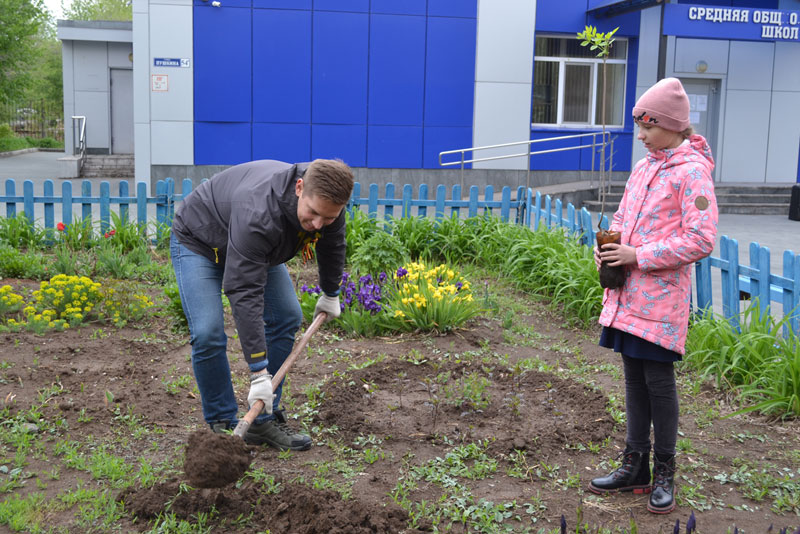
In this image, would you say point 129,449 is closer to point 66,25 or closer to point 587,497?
point 587,497

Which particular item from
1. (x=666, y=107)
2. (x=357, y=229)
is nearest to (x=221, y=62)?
(x=357, y=229)

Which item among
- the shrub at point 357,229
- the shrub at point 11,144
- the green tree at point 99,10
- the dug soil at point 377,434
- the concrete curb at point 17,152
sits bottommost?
the dug soil at point 377,434

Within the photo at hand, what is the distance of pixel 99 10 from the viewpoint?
129 ft

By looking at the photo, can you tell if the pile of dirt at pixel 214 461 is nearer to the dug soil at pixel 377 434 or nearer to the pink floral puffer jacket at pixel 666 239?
the dug soil at pixel 377 434

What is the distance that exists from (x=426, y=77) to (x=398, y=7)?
1505mm

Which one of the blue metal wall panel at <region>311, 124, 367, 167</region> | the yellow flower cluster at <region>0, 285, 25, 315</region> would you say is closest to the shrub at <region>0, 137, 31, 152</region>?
the blue metal wall panel at <region>311, 124, 367, 167</region>

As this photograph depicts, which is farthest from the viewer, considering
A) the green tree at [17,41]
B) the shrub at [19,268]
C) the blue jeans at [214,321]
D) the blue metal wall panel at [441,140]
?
the green tree at [17,41]

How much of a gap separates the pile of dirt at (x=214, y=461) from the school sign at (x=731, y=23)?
15005mm

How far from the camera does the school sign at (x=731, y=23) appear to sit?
615 inches

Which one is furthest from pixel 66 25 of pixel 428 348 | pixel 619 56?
pixel 428 348

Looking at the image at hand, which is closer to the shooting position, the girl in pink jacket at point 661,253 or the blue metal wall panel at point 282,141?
the girl in pink jacket at point 661,253

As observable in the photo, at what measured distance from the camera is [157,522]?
3.02m

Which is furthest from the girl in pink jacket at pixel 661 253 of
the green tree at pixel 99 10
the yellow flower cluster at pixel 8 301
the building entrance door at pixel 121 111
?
the green tree at pixel 99 10

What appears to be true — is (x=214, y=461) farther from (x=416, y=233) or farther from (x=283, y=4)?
(x=283, y=4)
